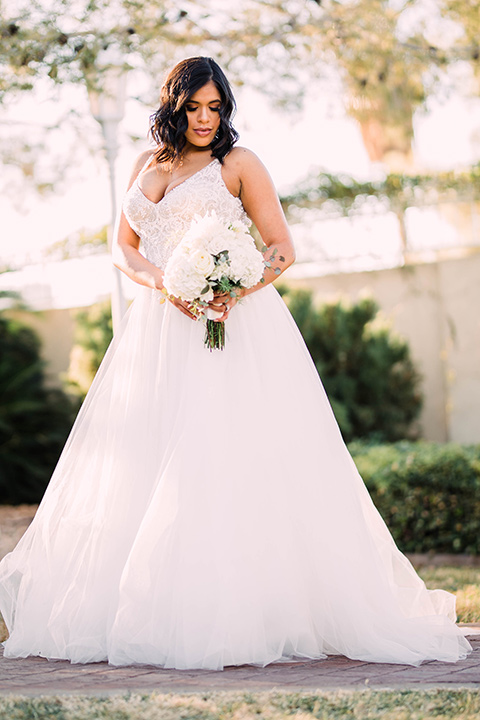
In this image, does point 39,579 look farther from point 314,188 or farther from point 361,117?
point 314,188

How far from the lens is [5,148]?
8.17 m

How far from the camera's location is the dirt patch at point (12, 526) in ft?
18.8

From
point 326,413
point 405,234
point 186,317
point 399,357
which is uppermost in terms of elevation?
point 405,234

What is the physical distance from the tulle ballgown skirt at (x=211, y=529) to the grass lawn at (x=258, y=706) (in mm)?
464

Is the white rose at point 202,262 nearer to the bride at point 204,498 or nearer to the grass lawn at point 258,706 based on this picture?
the bride at point 204,498

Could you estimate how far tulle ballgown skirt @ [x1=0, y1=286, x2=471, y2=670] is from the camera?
328 cm

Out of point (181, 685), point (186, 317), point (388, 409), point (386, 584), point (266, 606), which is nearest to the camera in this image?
point (181, 685)

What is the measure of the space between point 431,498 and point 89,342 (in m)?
4.89

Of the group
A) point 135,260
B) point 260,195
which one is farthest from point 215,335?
point 260,195

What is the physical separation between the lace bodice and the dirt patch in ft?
8.03

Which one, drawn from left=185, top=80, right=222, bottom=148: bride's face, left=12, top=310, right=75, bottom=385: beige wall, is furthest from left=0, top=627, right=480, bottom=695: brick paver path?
left=12, top=310, right=75, bottom=385: beige wall

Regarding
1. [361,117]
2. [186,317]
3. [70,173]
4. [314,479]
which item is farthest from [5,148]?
[314,479]

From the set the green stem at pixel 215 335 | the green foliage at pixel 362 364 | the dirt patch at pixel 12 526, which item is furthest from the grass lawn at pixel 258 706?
the green foliage at pixel 362 364

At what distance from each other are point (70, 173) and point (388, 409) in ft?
13.4
